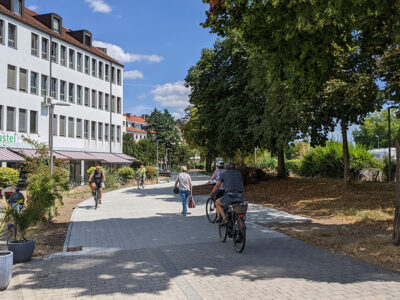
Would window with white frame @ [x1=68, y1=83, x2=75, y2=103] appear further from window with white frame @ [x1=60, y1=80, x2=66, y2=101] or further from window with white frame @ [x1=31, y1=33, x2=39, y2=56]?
window with white frame @ [x1=31, y1=33, x2=39, y2=56]

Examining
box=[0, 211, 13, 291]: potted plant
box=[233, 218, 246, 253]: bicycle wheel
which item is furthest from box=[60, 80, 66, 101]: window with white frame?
box=[0, 211, 13, 291]: potted plant

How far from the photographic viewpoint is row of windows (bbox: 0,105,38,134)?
31.4m

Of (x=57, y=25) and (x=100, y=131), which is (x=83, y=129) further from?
(x=57, y=25)

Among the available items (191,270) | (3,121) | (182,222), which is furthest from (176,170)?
(191,270)

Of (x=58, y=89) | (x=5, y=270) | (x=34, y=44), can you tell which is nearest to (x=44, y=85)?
(x=58, y=89)

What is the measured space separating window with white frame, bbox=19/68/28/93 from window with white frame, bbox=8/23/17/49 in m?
2.04

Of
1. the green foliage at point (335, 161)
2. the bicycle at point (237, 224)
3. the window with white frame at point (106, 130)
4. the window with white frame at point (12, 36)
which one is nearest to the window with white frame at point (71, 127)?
the window with white frame at point (106, 130)

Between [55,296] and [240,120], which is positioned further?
[240,120]

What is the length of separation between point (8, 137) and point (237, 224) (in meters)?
28.4

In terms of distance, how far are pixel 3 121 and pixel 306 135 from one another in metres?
24.2

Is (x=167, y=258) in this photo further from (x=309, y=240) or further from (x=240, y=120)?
(x=240, y=120)

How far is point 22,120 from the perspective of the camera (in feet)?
109

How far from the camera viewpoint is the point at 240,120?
21.4 metres

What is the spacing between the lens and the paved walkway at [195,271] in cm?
519
